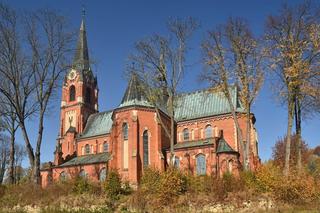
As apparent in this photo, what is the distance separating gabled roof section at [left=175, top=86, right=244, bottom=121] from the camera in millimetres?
44281

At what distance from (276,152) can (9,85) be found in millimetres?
47750

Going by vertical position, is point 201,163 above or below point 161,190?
above

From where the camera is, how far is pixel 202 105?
47.3 metres

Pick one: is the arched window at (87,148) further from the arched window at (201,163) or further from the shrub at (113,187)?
the shrub at (113,187)

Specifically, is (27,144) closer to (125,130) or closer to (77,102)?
(125,130)

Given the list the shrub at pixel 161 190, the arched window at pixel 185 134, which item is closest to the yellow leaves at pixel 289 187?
the shrub at pixel 161 190

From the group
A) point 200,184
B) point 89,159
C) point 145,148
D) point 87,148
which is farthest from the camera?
point 87,148

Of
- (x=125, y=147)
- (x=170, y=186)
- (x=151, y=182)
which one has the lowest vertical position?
(x=170, y=186)

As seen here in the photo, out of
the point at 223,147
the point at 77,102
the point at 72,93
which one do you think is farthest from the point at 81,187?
the point at 72,93

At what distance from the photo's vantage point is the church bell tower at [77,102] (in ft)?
179

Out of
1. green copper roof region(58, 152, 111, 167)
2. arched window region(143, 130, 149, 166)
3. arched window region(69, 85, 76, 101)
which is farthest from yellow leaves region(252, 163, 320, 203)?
arched window region(69, 85, 76, 101)

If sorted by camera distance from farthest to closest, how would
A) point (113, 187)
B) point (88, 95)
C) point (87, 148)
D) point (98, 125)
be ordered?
point (88, 95) → point (98, 125) → point (87, 148) → point (113, 187)

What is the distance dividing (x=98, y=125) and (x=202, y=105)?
17070mm

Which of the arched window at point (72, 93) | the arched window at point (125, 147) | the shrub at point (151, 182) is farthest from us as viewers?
the arched window at point (72, 93)
